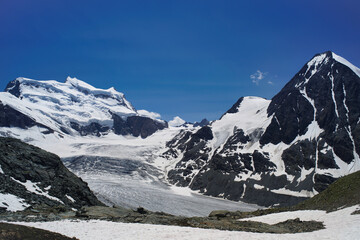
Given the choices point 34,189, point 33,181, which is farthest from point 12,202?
point 33,181

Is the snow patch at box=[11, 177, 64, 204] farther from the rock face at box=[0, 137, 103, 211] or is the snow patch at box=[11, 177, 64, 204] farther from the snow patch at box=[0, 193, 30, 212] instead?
the snow patch at box=[0, 193, 30, 212]

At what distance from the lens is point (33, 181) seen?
45.7m

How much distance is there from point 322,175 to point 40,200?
175m

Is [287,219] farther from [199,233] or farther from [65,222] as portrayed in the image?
[65,222]

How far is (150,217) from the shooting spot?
96.9 ft

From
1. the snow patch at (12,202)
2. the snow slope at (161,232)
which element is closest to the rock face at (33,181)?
the snow patch at (12,202)

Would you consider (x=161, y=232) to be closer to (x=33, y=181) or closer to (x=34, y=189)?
(x=34, y=189)

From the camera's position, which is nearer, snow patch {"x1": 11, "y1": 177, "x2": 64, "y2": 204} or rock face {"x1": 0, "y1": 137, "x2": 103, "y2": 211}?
rock face {"x1": 0, "y1": 137, "x2": 103, "y2": 211}

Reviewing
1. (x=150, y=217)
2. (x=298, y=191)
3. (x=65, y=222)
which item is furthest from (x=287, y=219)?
(x=298, y=191)

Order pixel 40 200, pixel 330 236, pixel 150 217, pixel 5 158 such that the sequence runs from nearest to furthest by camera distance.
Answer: pixel 330 236 → pixel 150 217 → pixel 40 200 → pixel 5 158

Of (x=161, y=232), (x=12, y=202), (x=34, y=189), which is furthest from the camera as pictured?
(x=34, y=189)

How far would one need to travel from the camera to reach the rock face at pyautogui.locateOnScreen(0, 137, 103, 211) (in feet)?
123

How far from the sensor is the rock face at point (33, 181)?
37.5m

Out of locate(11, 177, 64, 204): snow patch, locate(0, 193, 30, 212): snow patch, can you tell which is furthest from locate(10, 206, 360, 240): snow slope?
locate(11, 177, 64, 204): snow patch
